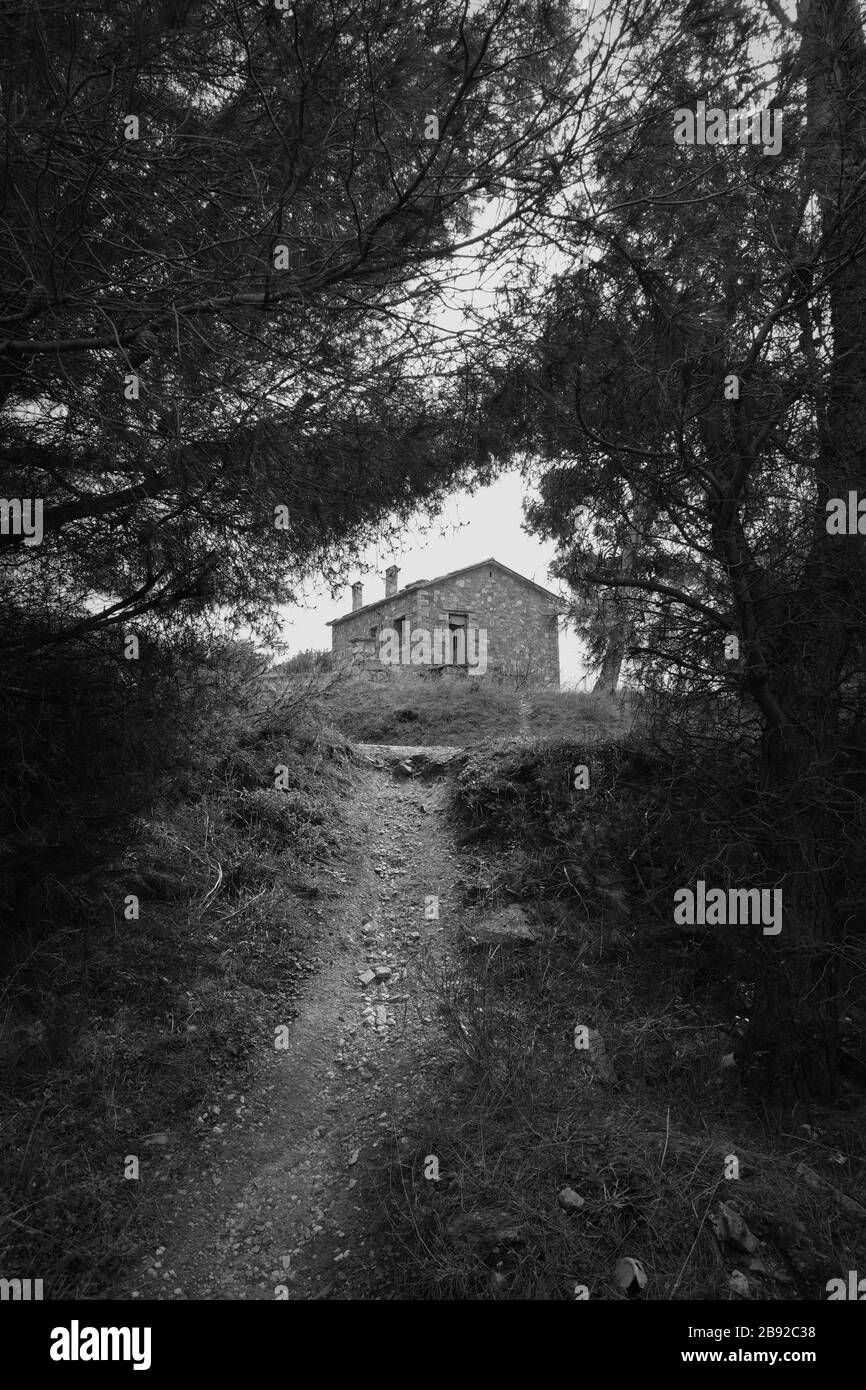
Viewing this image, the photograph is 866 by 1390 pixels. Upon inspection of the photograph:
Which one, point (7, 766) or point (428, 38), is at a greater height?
point (428, 38)

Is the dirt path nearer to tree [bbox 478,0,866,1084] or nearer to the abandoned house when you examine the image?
tree [bbox 478,0,866,1084]

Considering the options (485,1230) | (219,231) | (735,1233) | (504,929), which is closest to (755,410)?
(219,231)

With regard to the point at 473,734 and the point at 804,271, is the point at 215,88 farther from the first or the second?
the point at 473,734

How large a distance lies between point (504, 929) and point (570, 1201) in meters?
2.33

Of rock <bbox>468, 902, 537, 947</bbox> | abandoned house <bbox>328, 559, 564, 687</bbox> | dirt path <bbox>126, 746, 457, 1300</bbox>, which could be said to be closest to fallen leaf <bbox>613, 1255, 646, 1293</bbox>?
dirt path <bbox>126, 746, 457, 1300</bbox>

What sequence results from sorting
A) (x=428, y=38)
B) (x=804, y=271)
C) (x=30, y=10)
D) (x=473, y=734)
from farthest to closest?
(x=473, y=734), (x=804, y=271), (x=428, y=38), (x=30, y=10)

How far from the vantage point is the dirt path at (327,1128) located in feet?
10.2

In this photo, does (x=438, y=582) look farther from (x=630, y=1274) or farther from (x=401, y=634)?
(x=630, y=1274)

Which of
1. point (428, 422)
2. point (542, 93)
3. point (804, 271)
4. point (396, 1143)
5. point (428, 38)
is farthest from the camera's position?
point (428, 422)

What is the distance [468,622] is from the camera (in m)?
19.8

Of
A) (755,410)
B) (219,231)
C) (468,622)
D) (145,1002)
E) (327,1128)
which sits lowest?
(327,1128)

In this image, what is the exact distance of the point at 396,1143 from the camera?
358 cm
